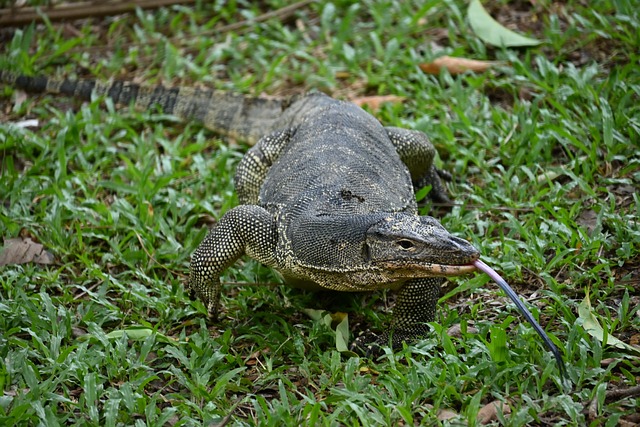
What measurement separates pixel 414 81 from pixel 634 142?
86.5 inches

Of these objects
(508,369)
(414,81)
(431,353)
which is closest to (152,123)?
(414,81)

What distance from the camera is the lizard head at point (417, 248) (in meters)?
4.12

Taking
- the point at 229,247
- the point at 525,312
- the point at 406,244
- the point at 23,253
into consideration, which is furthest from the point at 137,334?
the point at 525,312

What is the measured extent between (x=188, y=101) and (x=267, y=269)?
7.99 ft

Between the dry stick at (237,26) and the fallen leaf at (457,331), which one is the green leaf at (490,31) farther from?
the fallen leaf at (457,331)

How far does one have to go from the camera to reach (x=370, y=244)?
14.5ft

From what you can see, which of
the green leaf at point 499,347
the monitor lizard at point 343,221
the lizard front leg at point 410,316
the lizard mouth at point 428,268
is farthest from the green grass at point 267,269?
the lizard mouth at point 428,268

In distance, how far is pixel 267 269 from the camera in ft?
18.6

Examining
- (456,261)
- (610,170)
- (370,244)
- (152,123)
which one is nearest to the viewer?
(456,261)

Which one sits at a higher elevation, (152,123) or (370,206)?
(370,206)

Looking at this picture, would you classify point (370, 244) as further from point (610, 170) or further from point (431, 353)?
point (610, 170)

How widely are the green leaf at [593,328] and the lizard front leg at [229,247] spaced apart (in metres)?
1.82

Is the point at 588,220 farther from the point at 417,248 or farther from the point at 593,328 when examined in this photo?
the point at 417,248

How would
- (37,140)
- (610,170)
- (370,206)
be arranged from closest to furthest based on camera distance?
1. (370,206)
2. (610,170)
3. (37,140)
